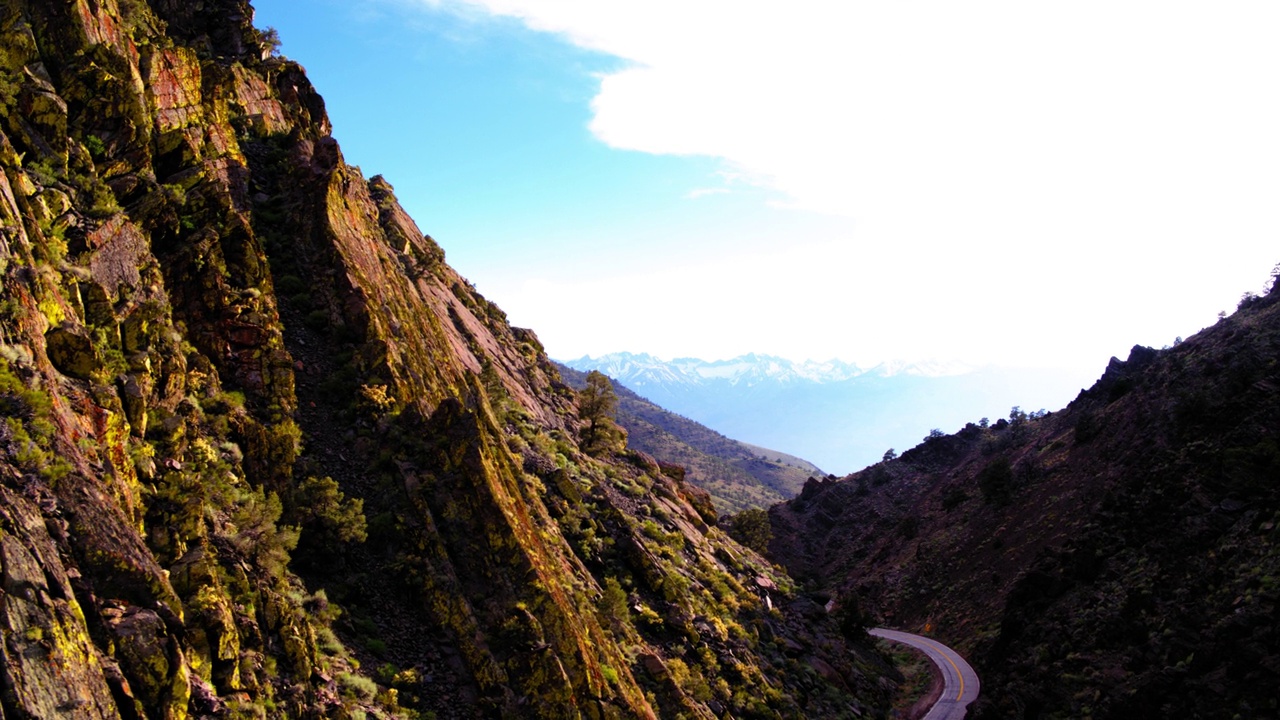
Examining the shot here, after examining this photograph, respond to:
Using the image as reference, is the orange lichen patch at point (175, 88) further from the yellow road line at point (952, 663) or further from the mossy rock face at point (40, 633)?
the yellow road line at point (952, 663)

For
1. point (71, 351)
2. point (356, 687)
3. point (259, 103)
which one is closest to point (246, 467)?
point (71, 351)

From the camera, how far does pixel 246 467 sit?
1706 cm

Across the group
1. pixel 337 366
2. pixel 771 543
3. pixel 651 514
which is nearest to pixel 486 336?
pixel 651 514

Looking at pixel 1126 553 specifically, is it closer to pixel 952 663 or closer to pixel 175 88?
pixel 952 663

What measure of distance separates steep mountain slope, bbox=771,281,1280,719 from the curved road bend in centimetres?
140

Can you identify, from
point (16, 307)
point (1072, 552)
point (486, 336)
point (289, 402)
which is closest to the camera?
point (16, 307)

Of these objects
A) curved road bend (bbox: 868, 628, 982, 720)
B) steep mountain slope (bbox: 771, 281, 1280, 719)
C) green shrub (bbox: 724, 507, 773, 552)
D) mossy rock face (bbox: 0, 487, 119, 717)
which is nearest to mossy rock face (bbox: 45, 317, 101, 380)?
mossy rock face (bbox: 0, 487, 119, 717)

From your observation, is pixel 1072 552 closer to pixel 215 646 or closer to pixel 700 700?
pixel 700 700

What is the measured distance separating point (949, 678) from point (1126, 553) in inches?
506

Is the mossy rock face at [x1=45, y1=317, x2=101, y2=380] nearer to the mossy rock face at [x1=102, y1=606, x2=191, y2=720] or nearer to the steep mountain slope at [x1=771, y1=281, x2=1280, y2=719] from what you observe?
the mossy rock face at [x1=102, y1=606, x2=191, y2=720]

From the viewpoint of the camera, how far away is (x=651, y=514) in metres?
39.5

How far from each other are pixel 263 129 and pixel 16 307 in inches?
821

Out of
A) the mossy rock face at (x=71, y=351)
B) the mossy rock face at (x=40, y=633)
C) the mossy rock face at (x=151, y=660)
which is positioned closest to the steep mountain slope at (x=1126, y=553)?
the mossy rock face at (x=151, y=660)

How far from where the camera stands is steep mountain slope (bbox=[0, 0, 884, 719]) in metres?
10.6
